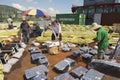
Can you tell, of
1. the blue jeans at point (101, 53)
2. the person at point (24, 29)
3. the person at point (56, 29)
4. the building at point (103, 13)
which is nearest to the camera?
the blue jeans at point (101, 53)

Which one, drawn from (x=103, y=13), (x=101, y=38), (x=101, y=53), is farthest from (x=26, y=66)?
(x=103, y=13)

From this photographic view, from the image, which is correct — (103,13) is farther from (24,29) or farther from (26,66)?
(26,66)

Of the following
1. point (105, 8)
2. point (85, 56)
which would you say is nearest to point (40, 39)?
point (85, 56)

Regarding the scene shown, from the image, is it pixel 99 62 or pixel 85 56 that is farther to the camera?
pixel 85 56

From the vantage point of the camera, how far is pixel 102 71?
693 centimetres

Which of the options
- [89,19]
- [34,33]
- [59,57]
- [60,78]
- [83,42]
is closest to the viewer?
[60,78]

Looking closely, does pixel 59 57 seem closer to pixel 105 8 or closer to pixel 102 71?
pixel 102 71

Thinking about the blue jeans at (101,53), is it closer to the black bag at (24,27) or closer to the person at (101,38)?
the person at (101,38)

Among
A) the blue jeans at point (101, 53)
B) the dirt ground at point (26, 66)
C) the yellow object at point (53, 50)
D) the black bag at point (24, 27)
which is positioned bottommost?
the dirt ground at point (26, 66)

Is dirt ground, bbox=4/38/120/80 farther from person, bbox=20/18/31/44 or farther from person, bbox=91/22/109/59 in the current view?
person, bbox=20/18/31/44

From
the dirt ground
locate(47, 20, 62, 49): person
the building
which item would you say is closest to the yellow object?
the dirt ground

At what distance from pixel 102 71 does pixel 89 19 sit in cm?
→ 2094

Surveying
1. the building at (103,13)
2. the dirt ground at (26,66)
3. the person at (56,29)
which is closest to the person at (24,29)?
the dirt ground at (26,66)

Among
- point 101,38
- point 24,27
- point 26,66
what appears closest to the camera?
point 101,38
